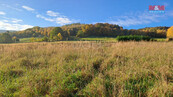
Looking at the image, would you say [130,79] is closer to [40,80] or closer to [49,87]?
[49,87]

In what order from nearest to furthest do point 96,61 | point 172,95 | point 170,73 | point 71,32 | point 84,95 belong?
point 172,95 < point 84,95 < point 170,73 < point 96,61 < point 71,32

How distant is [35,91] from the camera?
1.91m

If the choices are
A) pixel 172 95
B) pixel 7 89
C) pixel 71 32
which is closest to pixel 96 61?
pixel 172 95

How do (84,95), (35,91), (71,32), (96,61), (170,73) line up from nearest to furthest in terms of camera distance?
1. (84,95)
2. (35,91)
3. (170,73)
4. (96,61)
5. (71,32)

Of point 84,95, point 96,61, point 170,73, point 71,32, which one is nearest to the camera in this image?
point 84,95

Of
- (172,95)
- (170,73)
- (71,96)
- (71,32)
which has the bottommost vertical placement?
(71,96)

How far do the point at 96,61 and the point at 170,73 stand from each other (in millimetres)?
2328

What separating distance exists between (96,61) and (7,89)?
9.47ft

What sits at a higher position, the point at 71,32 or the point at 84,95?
the point at 71,32

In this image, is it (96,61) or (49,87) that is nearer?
(49,87)

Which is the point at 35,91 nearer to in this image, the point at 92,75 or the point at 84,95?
the point at 84,95

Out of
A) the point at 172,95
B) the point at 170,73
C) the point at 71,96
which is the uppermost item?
the point at 170,73

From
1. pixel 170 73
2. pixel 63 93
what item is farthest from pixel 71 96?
pixel 170 73

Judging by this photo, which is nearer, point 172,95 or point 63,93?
point 172,95
